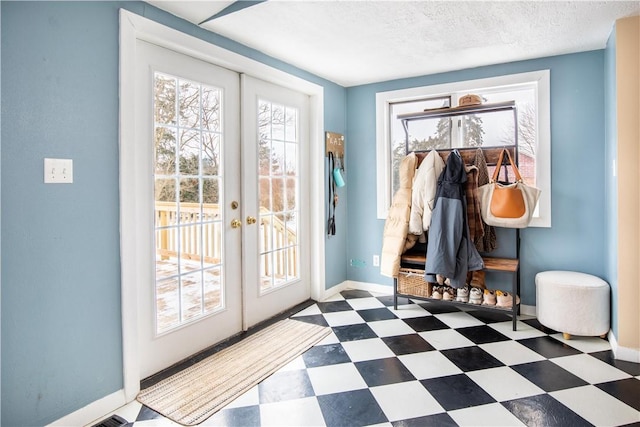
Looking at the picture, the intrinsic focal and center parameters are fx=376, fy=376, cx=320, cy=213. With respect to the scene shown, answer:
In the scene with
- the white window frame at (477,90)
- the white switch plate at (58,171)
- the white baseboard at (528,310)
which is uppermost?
the white window frame at (477,90)

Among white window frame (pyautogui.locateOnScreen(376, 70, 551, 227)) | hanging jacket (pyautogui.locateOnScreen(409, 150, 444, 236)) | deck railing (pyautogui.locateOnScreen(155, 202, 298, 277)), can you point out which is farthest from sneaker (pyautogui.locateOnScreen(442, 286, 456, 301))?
deck railing (pyautogui.locateOnScreen(155, 202, 298, 277))

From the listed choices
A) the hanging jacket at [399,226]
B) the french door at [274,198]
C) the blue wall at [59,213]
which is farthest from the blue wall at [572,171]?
the blue wall at [59,213]

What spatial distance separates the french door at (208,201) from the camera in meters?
2.23

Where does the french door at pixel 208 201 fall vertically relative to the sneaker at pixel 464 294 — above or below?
above

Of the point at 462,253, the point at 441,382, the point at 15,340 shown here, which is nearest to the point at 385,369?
the point at 441,382

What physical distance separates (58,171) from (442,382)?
88.7 inches

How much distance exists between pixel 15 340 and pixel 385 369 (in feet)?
6.16

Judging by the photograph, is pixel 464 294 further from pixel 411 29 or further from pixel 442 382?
pixel 411 29

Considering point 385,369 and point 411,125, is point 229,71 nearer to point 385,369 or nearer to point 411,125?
point 411,125

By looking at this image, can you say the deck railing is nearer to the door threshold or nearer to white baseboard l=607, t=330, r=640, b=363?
the door threshold

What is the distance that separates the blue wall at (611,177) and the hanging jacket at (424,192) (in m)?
1.16

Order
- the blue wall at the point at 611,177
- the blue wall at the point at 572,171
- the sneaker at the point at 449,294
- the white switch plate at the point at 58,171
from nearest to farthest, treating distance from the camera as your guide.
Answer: the white switch plate at the point at 58,171 < the blue wall at the point at 611,177 < the blue wall at the point at 572,171 < the sneaker at the point at 449,294

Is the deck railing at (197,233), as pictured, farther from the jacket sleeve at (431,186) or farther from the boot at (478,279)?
the boot at (478,279)

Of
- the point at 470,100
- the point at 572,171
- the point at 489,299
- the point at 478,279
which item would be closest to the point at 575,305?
the point at 489,299
